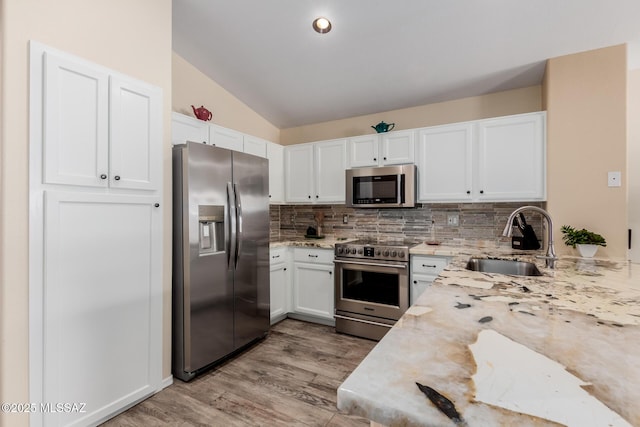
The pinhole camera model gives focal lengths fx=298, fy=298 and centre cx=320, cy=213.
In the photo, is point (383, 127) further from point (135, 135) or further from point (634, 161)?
point (135, 135)

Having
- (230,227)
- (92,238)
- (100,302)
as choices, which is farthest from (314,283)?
(92,238)

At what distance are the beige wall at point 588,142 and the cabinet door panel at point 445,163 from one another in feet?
2.13

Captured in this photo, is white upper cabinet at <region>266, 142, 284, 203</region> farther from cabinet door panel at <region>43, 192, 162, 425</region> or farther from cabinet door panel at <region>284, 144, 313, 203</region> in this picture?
cabinet door panel at <region>43, 192, 162, 425</region>

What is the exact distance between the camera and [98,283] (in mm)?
1798

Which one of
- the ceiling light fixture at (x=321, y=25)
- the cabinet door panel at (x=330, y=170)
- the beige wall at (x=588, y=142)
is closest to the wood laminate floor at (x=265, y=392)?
the cabinet door panel at (x=330, y=170)

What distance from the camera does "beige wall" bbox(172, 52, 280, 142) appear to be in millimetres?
2988

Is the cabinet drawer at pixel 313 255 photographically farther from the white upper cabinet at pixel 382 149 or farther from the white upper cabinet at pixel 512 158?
the white upper cabinet at pixel 512 158

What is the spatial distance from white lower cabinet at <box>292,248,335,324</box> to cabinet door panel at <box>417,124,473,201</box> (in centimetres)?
127

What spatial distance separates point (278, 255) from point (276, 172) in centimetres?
112

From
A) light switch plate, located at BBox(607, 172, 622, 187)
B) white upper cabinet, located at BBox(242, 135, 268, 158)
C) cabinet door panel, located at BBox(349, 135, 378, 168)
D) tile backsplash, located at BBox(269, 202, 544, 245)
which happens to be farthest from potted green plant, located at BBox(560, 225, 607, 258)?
white upper cabinet, located at BBox(242, 135, 268, 158)

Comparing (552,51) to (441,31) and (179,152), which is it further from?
(179,152)

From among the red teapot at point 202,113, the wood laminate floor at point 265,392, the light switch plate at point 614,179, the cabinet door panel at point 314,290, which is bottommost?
the wood laminate floor at point 265,392

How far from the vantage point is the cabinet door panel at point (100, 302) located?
1.61m

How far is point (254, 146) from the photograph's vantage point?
3.48 metres
